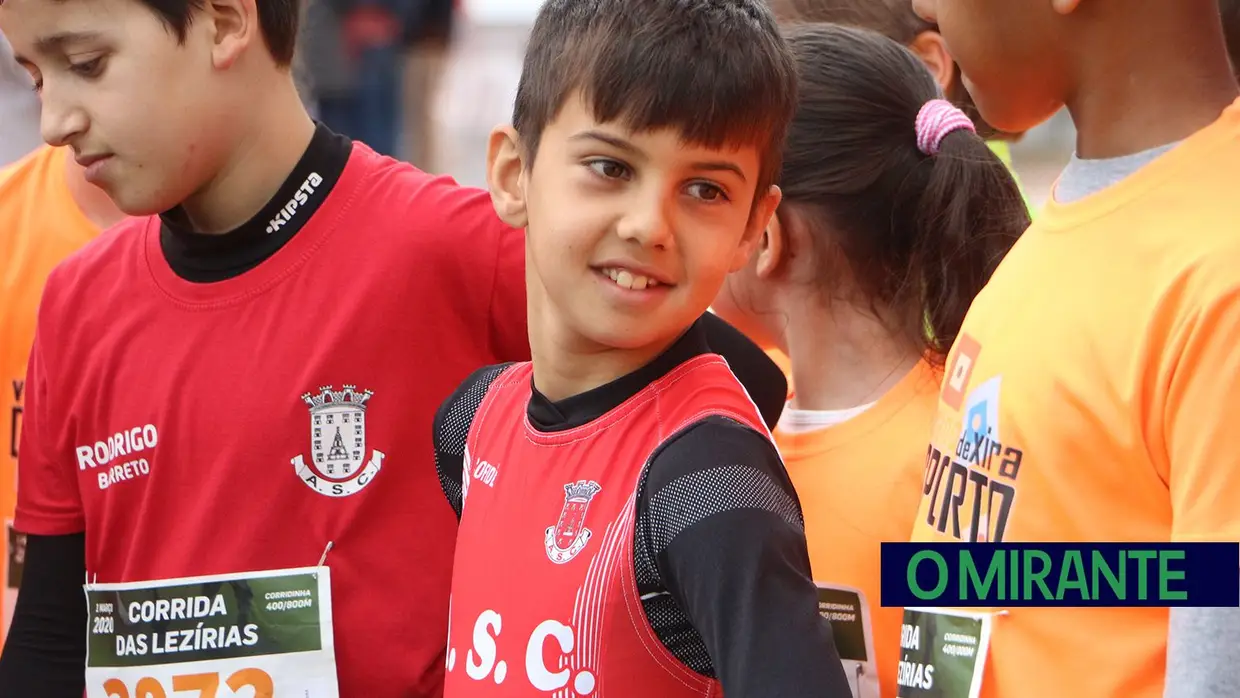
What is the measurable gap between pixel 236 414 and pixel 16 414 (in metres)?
1.08

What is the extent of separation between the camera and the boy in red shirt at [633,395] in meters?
1.73

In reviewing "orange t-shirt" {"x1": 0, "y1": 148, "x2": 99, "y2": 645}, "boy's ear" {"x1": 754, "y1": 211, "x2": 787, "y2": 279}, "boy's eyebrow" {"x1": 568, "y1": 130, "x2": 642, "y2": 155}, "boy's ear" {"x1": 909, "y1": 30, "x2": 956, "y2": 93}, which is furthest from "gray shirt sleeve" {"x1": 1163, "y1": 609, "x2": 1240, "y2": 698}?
"orange t-shirt" {"x1": 0, "y1": 148, "x2": 99, "y2": 645}

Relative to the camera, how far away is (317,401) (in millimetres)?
2344

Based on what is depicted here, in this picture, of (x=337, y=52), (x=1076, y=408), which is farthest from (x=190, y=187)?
(x=337, y=52)

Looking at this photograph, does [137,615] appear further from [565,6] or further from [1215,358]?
[1215,358]

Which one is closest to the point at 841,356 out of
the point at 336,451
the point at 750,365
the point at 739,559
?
the point at 750,365

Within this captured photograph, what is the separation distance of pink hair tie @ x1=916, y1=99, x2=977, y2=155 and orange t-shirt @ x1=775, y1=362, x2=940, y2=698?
35cm

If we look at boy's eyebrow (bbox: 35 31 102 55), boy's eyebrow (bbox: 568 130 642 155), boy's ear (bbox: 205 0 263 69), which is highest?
boy's ear (bbox: 205 0 263 69)

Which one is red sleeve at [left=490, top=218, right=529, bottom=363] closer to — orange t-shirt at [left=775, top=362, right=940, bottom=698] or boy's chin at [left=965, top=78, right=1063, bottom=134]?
orange t-shirt at [left=775, top=362, right=940, bottom=698]

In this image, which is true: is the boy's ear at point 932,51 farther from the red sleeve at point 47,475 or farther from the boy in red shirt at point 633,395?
the red sleeve at point 47,475

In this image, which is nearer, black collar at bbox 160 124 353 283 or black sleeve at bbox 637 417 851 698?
black sleeve at bbox 637 417 851 698

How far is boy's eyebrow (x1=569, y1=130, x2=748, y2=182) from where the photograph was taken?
186cm

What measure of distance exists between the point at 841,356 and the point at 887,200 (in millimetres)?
266

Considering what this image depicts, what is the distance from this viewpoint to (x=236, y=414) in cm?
236
